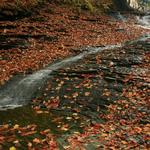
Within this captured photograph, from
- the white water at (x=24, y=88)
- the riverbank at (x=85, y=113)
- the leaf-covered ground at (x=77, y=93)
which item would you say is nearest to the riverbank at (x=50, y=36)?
the leaf-covered ground at (x=77, y=93)

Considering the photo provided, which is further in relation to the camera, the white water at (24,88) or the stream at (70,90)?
the white water at (24,88)

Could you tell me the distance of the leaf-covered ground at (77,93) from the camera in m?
9.15

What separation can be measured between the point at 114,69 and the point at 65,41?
705cm

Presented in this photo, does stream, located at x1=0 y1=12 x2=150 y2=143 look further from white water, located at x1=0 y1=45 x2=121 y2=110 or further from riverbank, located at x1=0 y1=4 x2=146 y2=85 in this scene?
riverbank, located at x1=0 y1=4 x2=146 y2=85

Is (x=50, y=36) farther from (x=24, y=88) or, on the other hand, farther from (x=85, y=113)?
(x=85, y=113)

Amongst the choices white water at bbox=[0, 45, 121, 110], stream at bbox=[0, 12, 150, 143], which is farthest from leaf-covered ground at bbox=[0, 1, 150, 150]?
white water at bbox=[0, 45, 121, 110]

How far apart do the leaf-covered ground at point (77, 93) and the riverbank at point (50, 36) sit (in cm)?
5

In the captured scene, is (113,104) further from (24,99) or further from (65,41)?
(65,41)

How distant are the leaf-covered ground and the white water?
393mm

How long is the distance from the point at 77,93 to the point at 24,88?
209 centimetres

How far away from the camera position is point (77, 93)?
12.9m

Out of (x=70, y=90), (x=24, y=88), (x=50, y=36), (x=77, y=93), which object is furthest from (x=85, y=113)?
(x=50, y=36)

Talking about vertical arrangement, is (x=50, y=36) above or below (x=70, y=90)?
above

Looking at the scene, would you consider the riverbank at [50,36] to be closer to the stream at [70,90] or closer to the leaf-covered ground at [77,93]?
the leaf-covered ground at [77,93]
